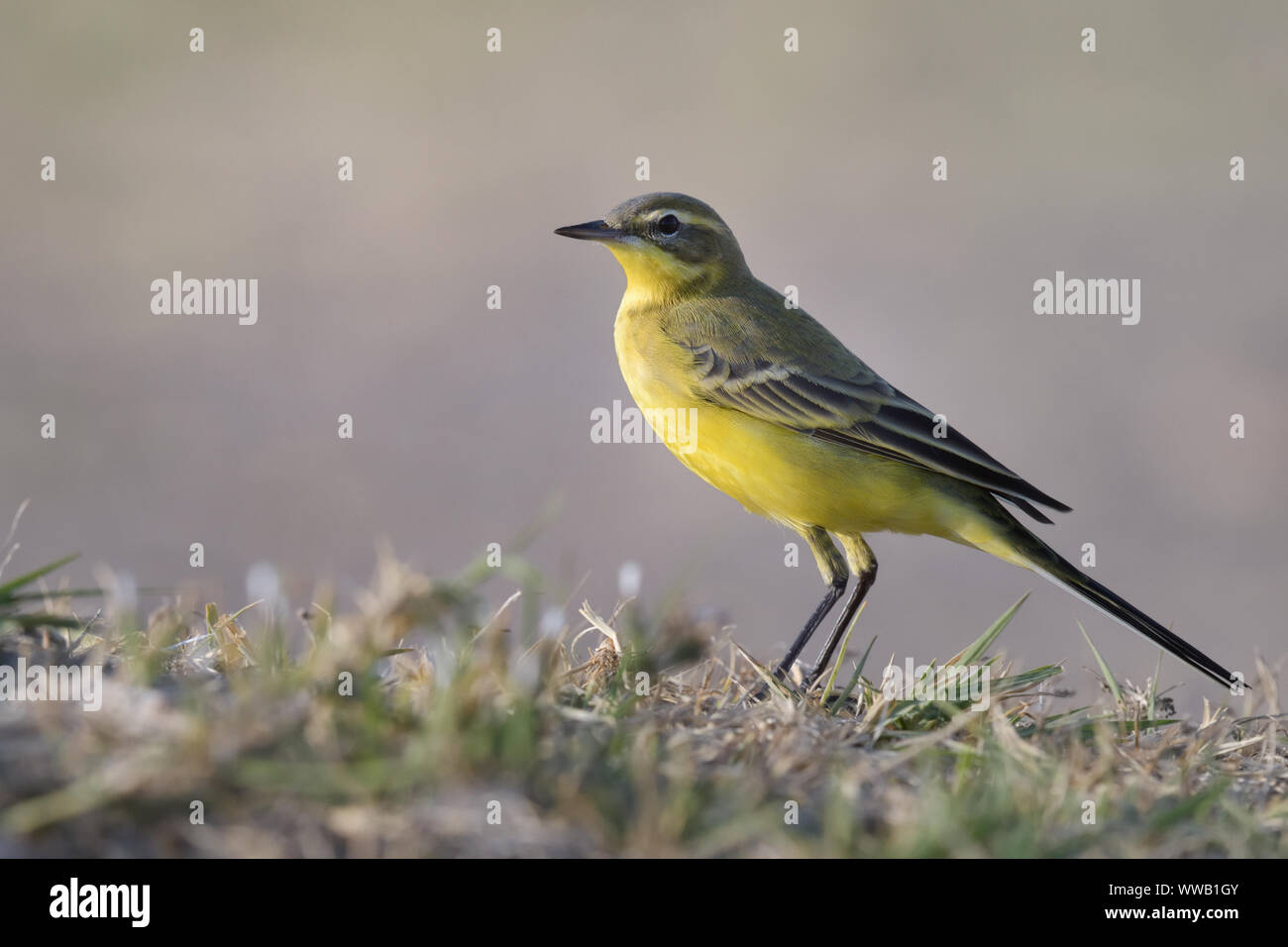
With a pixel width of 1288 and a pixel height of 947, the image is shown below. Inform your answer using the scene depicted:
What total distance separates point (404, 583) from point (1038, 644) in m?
8.56

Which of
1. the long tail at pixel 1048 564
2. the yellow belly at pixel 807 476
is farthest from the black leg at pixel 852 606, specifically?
the long tail at pixel 1048 564

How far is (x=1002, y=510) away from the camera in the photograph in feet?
22.3

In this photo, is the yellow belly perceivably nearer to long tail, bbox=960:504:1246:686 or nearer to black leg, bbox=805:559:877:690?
long tail, bbox=960:504:1246:686

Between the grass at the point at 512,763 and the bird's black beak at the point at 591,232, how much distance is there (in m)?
3.54

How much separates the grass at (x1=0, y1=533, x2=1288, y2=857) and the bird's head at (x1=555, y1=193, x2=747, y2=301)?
357cm

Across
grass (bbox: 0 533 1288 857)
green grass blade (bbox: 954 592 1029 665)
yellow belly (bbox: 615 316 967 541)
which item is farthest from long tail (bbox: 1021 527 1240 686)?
grass (bbox: 0 533 1288 857)

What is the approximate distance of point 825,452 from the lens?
21.6 ft

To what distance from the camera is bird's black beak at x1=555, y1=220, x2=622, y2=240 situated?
745 centimetres

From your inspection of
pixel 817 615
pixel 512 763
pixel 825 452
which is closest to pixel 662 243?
pixel 825 452

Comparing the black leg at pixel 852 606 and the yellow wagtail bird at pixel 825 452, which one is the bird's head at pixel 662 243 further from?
the black leg at pixel 852 606

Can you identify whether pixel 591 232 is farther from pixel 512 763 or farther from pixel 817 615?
pixel 512 763

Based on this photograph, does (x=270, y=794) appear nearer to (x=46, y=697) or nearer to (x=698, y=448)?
(x=46, y=697)

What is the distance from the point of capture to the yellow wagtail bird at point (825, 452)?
21.4ft
